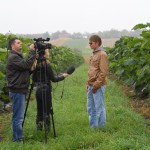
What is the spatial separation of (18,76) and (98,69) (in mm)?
1466

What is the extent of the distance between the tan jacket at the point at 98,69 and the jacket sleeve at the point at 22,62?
3.94ft

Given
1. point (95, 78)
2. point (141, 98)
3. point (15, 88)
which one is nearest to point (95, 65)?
point (95, 78)

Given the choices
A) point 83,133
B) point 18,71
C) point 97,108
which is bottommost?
point 83,133

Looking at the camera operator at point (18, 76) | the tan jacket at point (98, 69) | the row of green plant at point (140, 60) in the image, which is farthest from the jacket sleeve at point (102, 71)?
the camera operator at point (18, 76)

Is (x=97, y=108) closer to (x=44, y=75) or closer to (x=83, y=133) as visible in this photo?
(x=83, y=133)

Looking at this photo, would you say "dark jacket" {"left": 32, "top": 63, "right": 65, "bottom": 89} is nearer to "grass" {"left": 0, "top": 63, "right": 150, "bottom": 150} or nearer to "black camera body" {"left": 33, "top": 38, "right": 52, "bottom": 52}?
"black camera body" {"left": 33, "top": 38, "right": 52, "bottom": 52}

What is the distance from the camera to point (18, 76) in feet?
20.8

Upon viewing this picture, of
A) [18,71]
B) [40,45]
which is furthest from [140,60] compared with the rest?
[18,71]

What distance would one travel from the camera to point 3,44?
30.9 ft

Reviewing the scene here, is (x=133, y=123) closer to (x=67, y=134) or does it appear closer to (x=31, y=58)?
(x=67, y=134)

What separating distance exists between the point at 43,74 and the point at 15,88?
645 millimetres

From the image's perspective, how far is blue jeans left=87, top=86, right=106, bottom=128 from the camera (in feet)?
22.7

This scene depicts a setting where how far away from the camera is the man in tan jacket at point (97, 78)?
22.1ft

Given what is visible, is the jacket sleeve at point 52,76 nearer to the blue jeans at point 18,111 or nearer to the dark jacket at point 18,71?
the dark jacket at point 18,71
